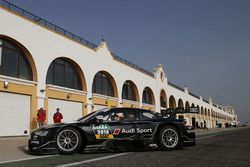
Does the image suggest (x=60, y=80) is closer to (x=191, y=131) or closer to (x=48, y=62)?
(x=48, y=62)

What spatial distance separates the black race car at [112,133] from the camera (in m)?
6.82

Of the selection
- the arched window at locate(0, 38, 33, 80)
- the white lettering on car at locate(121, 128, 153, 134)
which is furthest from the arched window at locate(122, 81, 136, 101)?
the white lettering on car at locate(121, 128, 153, 134)

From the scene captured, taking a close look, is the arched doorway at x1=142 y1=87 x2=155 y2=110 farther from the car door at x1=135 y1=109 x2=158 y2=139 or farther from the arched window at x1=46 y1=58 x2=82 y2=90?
the car door at x1=135 y1=109 x2=158 y2=139

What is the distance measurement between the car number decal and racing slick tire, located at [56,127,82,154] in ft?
1.52

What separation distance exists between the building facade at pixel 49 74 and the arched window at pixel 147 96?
558 centimetres

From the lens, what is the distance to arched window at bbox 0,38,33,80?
15.4 metres

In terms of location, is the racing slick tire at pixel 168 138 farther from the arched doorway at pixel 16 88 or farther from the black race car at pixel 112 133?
the arched doorway at pixel 16 88

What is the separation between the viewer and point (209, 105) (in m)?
85.8

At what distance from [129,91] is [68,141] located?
2483cm

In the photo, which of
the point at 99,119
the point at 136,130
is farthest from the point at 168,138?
the point at 99,119

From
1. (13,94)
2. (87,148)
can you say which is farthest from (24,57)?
(87,148)

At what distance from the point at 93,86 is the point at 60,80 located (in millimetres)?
4653

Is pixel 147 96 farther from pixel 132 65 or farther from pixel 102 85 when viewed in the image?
pixel 102 85

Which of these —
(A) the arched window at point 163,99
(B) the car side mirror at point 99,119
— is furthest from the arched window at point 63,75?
(A) the arched window at point 163,99
